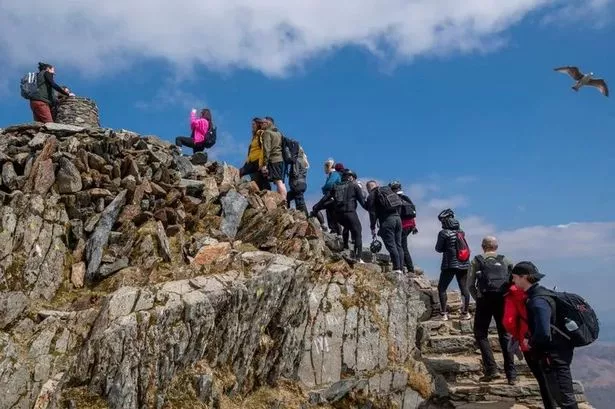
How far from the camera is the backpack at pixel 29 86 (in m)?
Result: 19.0

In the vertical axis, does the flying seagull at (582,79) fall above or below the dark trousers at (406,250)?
above

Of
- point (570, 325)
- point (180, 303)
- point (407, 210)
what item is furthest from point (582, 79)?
point (180, 303)

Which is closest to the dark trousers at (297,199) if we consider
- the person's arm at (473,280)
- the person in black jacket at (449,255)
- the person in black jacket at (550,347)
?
Result: the person in black jacket at (449,255)

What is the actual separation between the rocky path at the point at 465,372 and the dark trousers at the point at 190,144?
37.9 ft

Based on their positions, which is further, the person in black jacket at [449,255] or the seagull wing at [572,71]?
the seagull wing at [572,71]

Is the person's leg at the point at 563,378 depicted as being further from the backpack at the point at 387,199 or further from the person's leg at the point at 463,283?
the backpack at the point at 387,199

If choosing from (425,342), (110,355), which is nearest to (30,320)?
(110,355)

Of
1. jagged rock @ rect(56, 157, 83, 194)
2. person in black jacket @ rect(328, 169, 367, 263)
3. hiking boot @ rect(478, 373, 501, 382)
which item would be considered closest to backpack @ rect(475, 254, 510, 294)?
hiking boot @ rect(478, 373, 501, 382)

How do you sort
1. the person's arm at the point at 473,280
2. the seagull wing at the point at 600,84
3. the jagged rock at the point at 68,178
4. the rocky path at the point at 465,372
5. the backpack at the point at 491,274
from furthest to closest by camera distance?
the seagull wing at the point at 600,84 → the jagged rock at the point at 68,178 → the rocky path at the point at 465,372 → the person's arm at the point at 473,280 → the backpack at the point at 491,274

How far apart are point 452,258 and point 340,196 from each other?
4707mm

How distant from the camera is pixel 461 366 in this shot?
46.5 feet

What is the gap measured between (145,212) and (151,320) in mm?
5333

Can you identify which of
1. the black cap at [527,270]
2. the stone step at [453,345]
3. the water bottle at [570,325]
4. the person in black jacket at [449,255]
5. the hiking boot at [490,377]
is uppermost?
the person in black jacket at [449,255]

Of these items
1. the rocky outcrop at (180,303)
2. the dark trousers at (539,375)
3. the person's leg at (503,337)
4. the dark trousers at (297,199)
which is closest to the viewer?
the rocky outcrop at (180,303)
